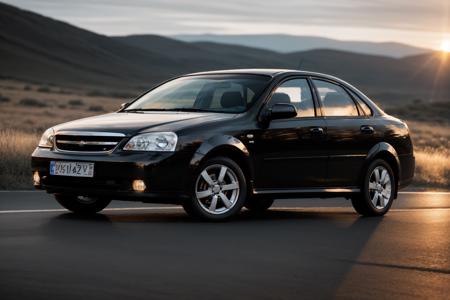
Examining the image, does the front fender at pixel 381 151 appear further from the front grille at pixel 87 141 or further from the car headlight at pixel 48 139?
the car headlight at pixel 48 139

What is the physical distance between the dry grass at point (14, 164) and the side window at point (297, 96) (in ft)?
16.0

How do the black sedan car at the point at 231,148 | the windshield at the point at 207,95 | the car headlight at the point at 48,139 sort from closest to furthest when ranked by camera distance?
→ 1. the black sedan car at the point at 231,148
2. the car headlight at the point at 48,139
3. the windshield at the point at 207,95

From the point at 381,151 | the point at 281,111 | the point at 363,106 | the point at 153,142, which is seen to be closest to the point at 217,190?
the point at 153,142

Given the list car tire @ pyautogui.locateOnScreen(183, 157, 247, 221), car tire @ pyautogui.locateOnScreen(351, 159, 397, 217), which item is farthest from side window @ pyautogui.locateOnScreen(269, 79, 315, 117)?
car tire @ pyautogui.locateOnScreen(183, 157, 247, 221)

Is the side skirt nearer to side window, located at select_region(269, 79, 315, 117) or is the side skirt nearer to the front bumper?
side window, located at select_region(269, 79, 315, 117)

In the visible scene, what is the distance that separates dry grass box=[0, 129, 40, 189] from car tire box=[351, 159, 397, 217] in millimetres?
5140

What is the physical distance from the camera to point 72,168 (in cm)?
1143

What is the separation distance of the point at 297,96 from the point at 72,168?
288cm

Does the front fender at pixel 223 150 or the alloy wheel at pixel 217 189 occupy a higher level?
the front fender at pixel 223 150

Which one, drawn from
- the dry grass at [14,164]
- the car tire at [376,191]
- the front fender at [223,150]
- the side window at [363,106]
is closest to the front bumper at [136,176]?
the front fender at [223,150]

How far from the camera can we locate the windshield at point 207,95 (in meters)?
12.4

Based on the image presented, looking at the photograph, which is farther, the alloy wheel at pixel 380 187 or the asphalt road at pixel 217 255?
the alloy wheel at pixel 380 187

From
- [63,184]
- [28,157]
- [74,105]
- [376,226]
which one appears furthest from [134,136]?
[74,105]

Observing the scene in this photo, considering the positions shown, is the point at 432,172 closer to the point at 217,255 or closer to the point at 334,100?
the point at 334,100
